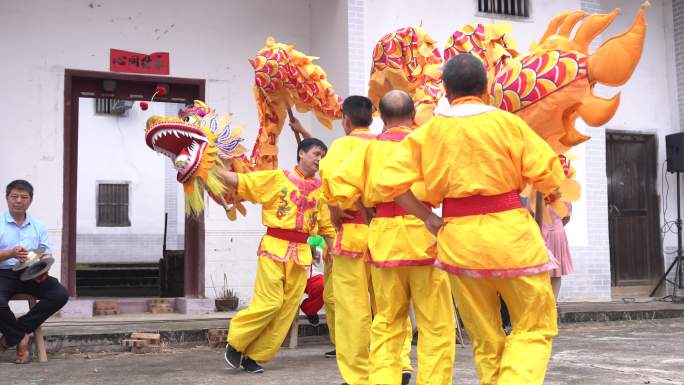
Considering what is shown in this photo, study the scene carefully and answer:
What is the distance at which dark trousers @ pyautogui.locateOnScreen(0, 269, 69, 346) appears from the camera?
232 inches

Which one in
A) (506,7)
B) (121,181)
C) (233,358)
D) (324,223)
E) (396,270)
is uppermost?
(506,7)

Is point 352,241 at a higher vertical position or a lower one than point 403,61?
lower

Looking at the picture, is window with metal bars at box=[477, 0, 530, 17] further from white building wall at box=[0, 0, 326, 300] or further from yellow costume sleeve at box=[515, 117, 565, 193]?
yellow costume sleeve at box=[515, 117, 565, 193]

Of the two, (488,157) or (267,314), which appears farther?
(267,314)

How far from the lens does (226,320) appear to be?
26.1ft

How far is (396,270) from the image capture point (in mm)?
4031

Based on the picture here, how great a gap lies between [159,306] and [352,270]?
5.10 meters

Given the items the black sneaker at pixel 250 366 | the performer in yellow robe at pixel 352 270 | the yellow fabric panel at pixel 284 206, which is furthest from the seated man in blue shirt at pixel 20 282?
the performer in yellow robe at pixel 352 270

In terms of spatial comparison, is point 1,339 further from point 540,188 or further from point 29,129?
point 540,188

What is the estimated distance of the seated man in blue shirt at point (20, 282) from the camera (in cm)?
593

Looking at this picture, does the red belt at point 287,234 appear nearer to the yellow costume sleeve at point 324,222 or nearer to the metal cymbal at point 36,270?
the yellow costume sleeve at point 324,222

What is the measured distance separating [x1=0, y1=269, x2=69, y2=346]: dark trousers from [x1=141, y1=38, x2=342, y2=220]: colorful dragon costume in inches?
64.1

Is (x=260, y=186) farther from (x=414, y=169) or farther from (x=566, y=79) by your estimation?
(x=566, y=79)

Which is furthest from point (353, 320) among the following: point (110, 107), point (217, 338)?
point (110, 107)
